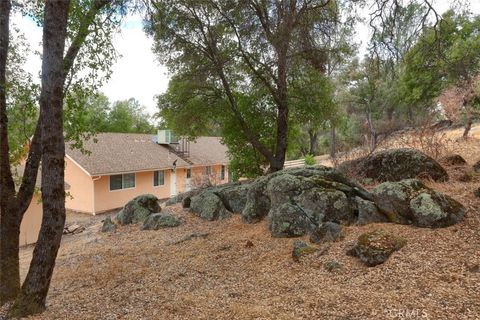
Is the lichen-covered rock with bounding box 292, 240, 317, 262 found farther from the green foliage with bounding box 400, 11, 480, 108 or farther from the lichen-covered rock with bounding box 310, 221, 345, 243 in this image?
the green foliage with bounding box 400, 11, 480, 108

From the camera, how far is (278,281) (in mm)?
4758

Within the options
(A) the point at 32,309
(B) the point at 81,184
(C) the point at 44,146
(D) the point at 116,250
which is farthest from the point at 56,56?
(B) the point at 81,184

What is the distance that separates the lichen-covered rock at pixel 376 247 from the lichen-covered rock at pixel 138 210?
24.7 feet

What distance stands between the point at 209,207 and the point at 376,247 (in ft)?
18.3

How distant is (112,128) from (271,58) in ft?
88.2

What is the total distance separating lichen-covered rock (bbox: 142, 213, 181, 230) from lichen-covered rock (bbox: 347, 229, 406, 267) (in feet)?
18.1

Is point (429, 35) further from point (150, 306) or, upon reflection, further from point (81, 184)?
point (81, 184)

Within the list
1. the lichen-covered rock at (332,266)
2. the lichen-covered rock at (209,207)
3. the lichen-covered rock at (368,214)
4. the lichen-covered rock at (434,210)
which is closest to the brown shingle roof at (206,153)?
the lichen-covered rock at (209,207)

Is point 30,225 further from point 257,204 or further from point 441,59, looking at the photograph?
point 441,59

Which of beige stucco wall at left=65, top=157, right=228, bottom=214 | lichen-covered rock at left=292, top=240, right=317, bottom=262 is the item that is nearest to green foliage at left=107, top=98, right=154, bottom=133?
beige stucco wall at left=65, top=157, right=228, bottom=214

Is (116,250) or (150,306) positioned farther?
(116,250)

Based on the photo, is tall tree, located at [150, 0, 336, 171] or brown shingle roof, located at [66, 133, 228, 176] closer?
tall tree, located at [150, 0, 336, 171]

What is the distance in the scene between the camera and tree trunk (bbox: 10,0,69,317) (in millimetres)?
4141

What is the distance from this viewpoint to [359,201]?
21.2ft
